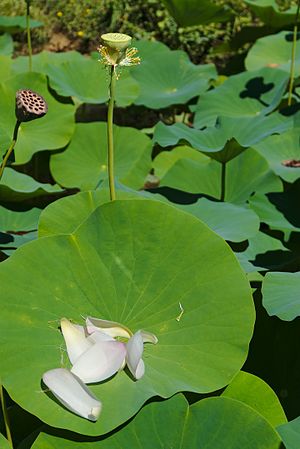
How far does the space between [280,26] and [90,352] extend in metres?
3.63

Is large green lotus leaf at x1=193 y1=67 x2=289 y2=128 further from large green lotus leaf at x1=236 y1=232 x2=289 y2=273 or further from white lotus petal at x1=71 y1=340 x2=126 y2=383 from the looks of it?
white lotus petal at x1=71 y1=340 x2=126 y2=383

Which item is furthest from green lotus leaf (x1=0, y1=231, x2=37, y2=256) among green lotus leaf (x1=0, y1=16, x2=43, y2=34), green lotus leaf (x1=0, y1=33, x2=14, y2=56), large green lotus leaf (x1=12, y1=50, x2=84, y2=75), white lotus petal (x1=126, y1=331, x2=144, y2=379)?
green lotus leaf (x1=0, y1=16, x2=43, y2=34)

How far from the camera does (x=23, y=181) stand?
2654 millimetres

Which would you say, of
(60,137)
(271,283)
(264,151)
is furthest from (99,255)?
(60,137)

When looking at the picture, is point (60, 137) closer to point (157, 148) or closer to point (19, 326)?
point (157, 148)

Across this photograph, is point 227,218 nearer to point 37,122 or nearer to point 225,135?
point 225,135

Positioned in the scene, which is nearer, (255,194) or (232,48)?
(255,194)

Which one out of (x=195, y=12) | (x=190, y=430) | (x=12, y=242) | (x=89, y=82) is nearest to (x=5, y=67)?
(x=89, y=82)

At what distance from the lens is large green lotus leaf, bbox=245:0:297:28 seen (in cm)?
432

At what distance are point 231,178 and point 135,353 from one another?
4.36 ft

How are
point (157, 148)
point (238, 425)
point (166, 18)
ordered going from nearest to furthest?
point (238, 425) → point (157, 148) → point (166, 18)

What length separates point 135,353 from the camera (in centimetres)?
139

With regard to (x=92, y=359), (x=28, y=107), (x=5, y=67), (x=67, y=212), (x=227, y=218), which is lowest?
(x=5, y=67)

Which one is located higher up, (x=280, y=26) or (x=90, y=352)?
(x=90, y=352)
